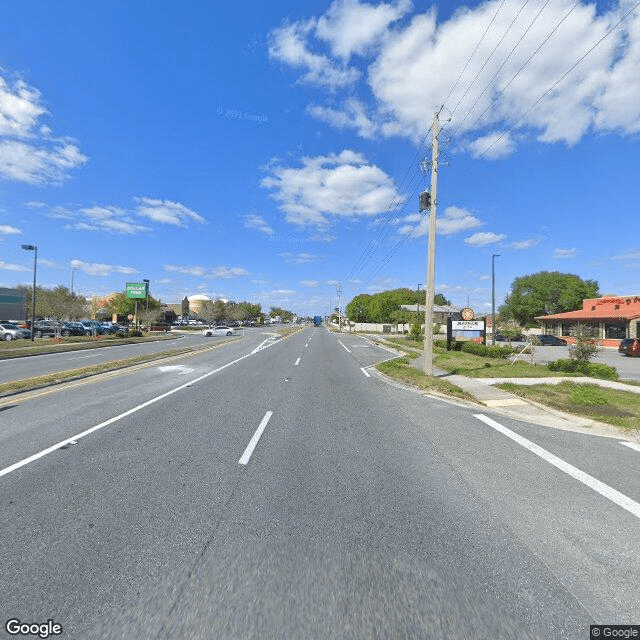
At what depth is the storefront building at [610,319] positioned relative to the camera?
3931cm

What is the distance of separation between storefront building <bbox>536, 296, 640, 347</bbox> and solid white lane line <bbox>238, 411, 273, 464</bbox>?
3666cm

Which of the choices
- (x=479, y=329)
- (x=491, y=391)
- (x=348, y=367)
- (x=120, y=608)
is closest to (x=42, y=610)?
A: (x=120, y=608)

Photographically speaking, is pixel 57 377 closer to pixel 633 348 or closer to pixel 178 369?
pixel 178 369

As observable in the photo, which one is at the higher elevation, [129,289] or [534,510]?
[129,289]

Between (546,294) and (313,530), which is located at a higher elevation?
(546,294)

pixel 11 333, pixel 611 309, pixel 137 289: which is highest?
pixel 137 289

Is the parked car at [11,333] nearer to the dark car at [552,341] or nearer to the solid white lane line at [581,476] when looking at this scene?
the solid white lane line at [581,476]

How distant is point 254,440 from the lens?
666cm

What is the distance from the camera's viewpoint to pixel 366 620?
2670mm

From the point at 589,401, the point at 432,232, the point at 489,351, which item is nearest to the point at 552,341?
the point at 489,351

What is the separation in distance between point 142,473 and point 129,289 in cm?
6467

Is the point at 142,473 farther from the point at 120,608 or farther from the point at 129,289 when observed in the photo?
the point at 129,289

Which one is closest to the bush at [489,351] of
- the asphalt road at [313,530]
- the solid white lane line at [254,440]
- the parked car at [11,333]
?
the asphalt road at [313,530]

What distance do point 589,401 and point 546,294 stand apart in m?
74.1
